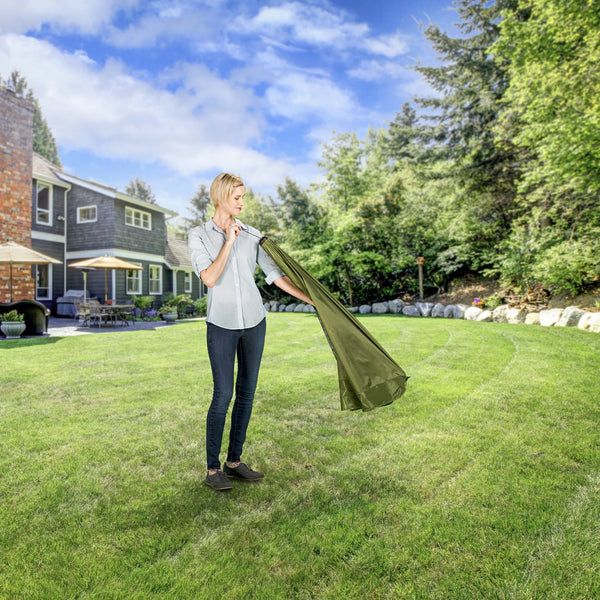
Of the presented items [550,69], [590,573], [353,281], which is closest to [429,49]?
[550,69]

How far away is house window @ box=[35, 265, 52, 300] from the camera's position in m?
16.4

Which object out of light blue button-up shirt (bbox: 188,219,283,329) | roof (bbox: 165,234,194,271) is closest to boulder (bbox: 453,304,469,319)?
light blue button-up shirt (bbox: 188,219,283,329)

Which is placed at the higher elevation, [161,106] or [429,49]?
[429,49]

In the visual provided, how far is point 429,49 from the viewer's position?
17469 mm

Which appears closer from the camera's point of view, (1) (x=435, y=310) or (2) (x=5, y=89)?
(2) (x=5, y=89)

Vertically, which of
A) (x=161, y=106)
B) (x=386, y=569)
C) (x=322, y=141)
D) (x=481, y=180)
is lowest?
(x=386, y=569)

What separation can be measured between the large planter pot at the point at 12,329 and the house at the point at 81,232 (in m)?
7.24

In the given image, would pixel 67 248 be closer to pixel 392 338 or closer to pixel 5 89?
pixel 5 89

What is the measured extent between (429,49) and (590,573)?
21.3 meters

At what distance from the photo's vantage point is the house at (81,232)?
16.8 metres

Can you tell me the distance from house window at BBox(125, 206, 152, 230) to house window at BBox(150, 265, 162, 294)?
7.36ft

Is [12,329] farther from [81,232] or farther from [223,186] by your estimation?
[81,232]

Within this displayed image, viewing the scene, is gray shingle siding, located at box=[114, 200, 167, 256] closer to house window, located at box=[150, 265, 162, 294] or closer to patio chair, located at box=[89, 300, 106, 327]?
house window, located at box=[150, 265, 162, 294]

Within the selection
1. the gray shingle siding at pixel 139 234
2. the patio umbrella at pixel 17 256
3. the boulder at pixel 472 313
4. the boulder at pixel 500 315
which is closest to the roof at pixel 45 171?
the gray shingle siding at pixel 139 234
